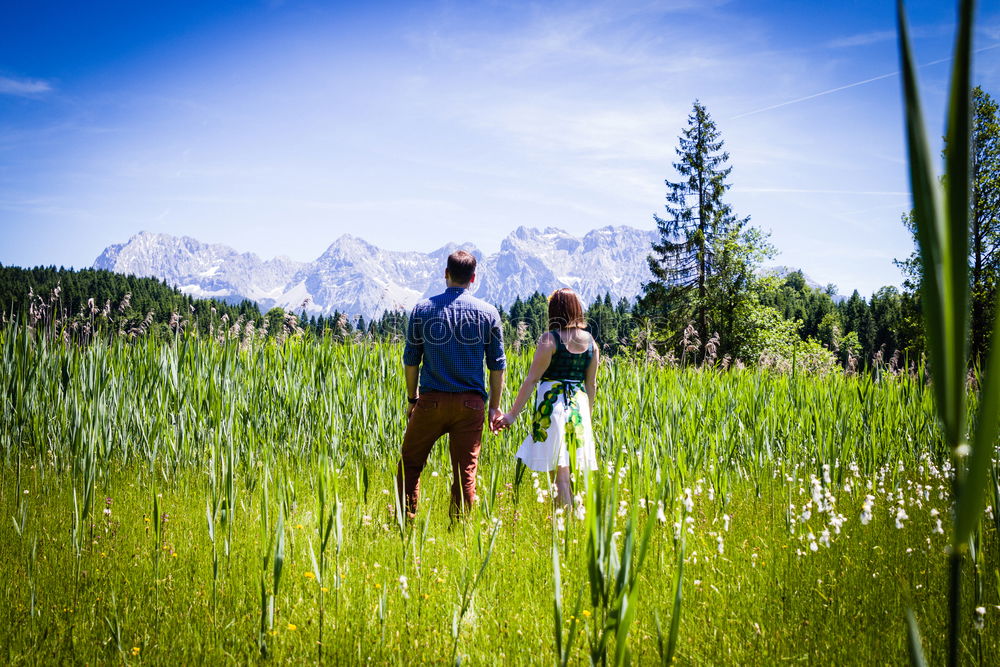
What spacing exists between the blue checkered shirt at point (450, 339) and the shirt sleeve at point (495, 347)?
4cm

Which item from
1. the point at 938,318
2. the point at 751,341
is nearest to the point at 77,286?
the point at 751,341

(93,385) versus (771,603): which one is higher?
(93,385)

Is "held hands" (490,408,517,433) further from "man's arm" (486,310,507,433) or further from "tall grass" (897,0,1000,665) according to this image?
"tall grass" (897,0,1000,665)

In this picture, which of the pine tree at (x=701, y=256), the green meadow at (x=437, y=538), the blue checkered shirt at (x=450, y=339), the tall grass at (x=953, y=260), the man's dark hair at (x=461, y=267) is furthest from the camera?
the pine tree at (x=701, y=256)

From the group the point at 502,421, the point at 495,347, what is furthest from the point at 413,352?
the point at 502,421

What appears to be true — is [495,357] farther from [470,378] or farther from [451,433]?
[451,433]

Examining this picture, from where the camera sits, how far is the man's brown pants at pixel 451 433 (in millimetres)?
4695

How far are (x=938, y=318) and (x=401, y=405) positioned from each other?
21.8 ft

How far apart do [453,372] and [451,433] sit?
579mm

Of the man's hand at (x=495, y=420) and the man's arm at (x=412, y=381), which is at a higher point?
the man's arm at (x=412, y=381)

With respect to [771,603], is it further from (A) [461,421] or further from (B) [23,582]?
(B) [23,582]

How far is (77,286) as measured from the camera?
5694 cm

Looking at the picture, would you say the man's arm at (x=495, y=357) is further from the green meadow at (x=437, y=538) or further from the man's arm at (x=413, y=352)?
the green meadow at (x=437, y=538)

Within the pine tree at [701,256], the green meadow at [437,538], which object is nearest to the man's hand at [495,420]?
the green meadow at [437,538]
